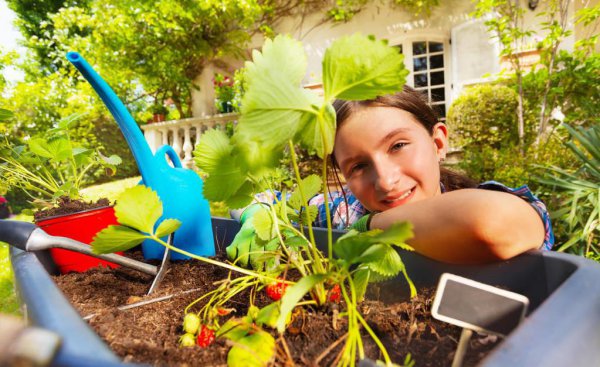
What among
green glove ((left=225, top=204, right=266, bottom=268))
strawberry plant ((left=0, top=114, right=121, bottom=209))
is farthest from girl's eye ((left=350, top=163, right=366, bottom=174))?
strawberry plant ((left=0, top=114, right=121, bottom=209))

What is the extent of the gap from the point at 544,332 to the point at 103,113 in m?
6.84

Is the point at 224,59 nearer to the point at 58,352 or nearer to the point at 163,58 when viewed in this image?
the point at 163,58

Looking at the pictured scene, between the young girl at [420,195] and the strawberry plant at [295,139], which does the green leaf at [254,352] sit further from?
the young girl at [420,195]

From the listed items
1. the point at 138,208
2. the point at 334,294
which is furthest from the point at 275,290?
the point at 138,208

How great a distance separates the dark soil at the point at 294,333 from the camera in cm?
30

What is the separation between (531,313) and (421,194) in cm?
48

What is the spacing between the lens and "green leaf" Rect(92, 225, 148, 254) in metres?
0.36

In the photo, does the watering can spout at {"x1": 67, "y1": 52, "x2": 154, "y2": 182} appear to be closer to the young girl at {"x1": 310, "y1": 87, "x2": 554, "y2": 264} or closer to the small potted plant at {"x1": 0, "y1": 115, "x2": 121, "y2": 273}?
the small potted plant at {"x1": 0, "y1": 115, "x2": 121, "y2": 273}

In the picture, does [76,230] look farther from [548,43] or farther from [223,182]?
[548,43]

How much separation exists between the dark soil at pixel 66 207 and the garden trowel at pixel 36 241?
176mm

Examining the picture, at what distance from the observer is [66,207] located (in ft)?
2.53

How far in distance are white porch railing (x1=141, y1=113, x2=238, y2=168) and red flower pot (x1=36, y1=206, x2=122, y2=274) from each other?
418cm

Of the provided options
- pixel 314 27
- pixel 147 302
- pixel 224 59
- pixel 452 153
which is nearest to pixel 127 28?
pixel 224 59

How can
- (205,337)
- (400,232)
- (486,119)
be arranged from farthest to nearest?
(486,119) → (205,337) → (400,232)
